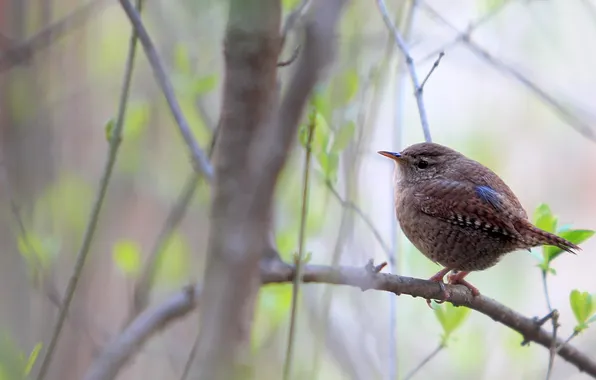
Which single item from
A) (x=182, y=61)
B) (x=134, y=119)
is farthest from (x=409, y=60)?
(x=134, y=119)

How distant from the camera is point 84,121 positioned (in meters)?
3.96

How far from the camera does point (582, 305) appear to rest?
189 cm

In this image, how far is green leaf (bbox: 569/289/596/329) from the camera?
189 cm

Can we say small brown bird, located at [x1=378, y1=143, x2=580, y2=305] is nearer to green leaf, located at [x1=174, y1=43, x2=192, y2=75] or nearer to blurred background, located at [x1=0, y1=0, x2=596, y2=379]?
blurred background, located at [x1=0, y1=0, x2=596, y2=379]

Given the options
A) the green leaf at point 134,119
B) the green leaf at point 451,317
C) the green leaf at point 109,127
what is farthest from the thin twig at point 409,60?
the green leaf at point 134,119

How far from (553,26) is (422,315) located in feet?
5.40

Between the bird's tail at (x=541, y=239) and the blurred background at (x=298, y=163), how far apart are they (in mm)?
373

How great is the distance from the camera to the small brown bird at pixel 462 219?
2.30 metres

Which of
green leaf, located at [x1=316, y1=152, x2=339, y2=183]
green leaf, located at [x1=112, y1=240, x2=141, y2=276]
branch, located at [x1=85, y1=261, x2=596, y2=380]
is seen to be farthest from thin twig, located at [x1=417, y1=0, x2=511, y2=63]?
green leaf, located at [x1=112, y1=240, x2=141, y2=276]

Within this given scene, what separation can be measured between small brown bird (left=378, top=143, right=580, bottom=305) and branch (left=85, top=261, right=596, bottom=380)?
211 millimetres

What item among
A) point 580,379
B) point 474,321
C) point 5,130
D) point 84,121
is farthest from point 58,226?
point 580,379

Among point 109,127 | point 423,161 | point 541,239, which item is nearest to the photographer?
point 109,127

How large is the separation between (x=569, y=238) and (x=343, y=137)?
0.70 metres

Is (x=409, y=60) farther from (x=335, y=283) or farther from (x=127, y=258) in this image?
(x=127, y=258)
